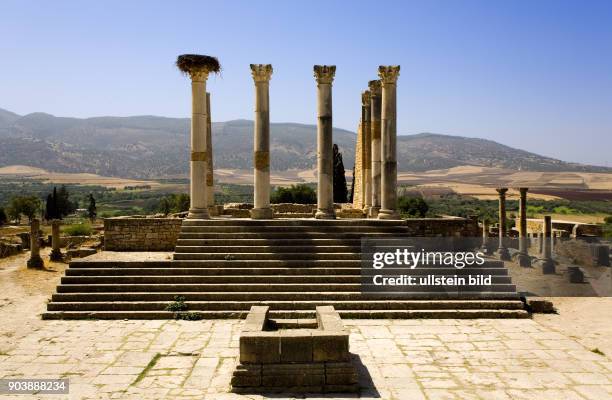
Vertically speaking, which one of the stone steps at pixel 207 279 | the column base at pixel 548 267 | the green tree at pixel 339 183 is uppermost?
the green tree at pixel 339 183

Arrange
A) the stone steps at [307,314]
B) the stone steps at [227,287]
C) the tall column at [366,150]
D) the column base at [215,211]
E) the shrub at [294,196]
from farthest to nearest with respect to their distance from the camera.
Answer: the shrub at [294,196] → the tall column at [366,150] → the column base at [215,211] → the stone steps at [227,287] → the stone steps at [307,314]

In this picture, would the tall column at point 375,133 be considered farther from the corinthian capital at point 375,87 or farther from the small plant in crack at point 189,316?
the small plant in crack at point 189,316

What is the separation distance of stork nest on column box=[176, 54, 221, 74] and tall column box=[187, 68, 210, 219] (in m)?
0.11

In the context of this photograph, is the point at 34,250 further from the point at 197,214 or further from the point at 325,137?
the point at 325,137

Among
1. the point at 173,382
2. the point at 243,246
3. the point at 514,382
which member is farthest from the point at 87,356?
the point at 514,382

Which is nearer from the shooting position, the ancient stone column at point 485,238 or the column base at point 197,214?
the column base at point 197,214

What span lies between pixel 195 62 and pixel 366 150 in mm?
9203

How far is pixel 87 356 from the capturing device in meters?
10.5

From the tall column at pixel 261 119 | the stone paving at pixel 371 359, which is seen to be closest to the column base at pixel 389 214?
the tall column at pixel 261 119

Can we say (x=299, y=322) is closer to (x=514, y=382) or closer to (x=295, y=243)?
(x=514, y=382)

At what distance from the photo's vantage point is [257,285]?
14477mm

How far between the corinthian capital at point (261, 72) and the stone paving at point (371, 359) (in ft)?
28.5

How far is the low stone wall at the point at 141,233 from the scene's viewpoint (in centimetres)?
1934

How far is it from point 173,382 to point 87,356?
242 centimetres
